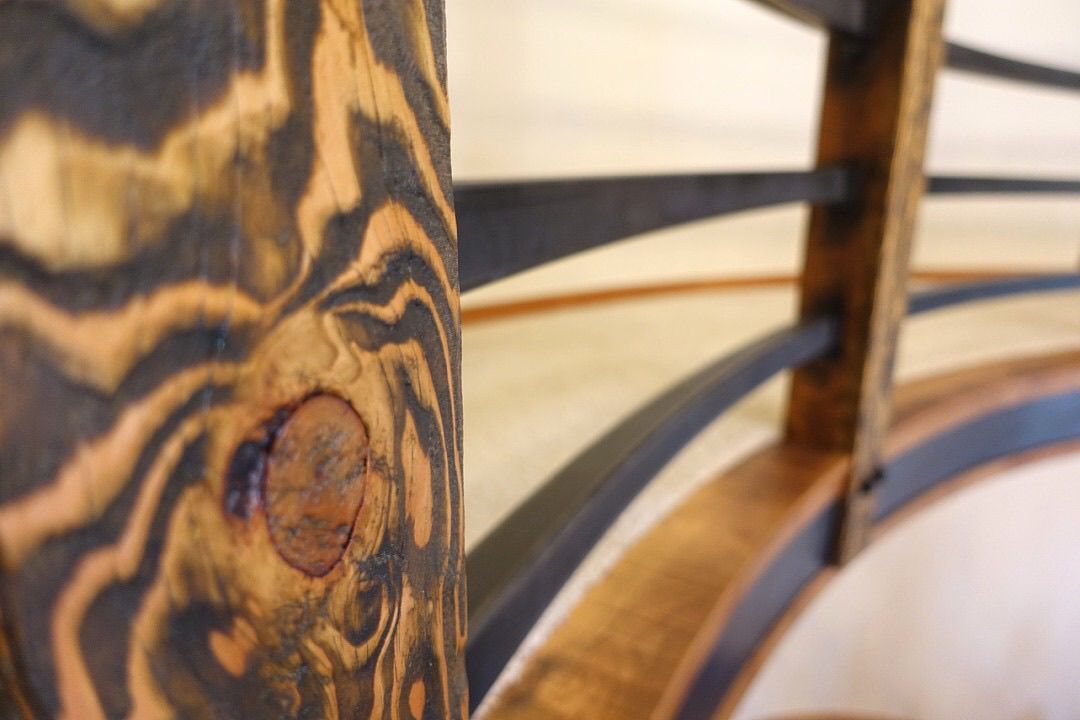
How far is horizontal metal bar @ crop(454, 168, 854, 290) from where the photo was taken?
0.40 meters

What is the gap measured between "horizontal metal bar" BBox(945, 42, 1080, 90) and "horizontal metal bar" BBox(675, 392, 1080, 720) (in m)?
0.65

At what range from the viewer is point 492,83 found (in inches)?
76.9

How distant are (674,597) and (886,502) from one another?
76 centimetres

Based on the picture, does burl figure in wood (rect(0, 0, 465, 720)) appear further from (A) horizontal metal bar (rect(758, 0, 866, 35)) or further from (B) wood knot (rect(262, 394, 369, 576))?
(A) horizontal metal bar (rect(758, 0, 866, 35))

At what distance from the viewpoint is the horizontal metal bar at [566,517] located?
45cm

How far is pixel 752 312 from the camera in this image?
90.4 inches

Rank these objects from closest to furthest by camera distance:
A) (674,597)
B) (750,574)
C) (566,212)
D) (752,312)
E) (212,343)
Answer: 1. (212,343)
2. (566,212)
3. (674,597)
4. (750,574)
5. (752,312)

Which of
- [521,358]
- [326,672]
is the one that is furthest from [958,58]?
[326,672]

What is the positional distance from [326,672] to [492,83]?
189 centimetres

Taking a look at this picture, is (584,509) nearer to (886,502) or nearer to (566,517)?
(566,517)

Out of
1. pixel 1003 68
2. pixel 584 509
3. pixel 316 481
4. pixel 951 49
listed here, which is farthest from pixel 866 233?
pixel 316 481

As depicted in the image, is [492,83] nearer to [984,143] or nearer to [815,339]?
[815,339]

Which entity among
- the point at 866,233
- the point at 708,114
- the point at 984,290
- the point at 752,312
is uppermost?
the point at 708,114

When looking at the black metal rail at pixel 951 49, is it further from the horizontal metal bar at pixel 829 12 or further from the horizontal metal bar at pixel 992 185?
the horizontal metal bar at pixel 992 185
